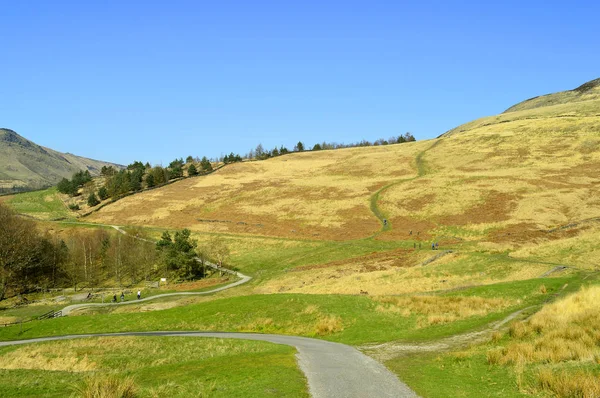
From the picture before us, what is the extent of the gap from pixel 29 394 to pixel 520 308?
2767cm

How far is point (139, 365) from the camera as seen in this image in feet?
83.5

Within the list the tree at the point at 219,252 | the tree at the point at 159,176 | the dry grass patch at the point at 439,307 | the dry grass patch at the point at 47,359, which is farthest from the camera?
the tree at the point at 159,176

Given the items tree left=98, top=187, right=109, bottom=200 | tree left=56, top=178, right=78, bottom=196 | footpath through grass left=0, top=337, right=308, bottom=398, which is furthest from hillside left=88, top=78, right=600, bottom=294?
tree left=56, top=178, right=78, bottom=196

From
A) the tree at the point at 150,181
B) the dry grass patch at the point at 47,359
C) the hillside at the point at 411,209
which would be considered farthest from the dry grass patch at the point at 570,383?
the tree at the point at 150,181

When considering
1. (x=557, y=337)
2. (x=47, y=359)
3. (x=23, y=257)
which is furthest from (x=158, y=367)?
(x=23, y=257)

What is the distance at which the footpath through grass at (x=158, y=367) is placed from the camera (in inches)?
605

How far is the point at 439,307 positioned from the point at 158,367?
19298mm

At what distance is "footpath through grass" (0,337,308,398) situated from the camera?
1537 centimetres

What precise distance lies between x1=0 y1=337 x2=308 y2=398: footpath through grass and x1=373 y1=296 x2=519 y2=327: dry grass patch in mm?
10496

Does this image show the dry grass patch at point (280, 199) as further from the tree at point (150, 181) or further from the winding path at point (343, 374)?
the winding path at point (343, 374)

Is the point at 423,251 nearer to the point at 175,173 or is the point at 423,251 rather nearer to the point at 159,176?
the point at 159,176

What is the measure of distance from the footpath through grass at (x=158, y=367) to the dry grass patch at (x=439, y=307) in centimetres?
1050

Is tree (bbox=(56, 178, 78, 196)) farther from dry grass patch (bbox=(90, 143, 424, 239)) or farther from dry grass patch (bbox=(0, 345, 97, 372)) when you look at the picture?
dry grass patch (bbox=(0, 345, 97, 372))

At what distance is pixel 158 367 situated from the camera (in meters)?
21.8
